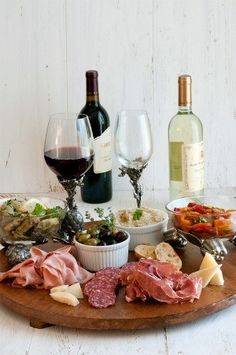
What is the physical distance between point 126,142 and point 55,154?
0.63 ft

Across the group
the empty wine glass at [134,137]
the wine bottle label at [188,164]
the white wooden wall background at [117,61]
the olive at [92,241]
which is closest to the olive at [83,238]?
the olive at [92,241]

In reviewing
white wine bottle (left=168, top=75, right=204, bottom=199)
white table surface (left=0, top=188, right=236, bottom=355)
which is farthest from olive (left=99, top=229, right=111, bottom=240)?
white wine bottle (left=168, top=75, right=204, bottom=199)

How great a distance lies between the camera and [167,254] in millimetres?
1067

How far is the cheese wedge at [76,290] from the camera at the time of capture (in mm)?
936

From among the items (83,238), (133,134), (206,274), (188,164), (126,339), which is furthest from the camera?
(188,164)

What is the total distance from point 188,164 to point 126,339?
2.18 ft

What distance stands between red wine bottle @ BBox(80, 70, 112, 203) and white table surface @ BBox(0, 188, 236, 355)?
0.67 metres

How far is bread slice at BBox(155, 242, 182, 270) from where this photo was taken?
3.43ft

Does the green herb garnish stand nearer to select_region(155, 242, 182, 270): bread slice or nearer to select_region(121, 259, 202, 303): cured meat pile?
select_region(155, 242, 182, 270): bread slice

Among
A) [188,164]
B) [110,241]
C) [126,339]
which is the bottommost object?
[126,339]

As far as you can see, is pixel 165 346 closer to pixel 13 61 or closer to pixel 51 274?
pixel 51 274

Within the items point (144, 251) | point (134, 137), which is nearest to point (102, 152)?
point (134, 137)

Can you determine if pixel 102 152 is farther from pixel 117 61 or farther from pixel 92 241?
pixel 92 241

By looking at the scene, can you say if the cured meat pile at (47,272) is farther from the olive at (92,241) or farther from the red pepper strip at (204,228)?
the red pepper strip at (204,228)
